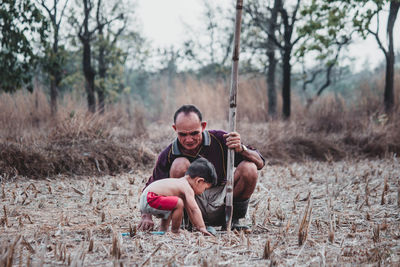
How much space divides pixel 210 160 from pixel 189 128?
1.06 ft

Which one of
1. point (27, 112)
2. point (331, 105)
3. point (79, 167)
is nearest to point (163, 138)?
point (79, 167)

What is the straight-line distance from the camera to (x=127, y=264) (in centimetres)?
159

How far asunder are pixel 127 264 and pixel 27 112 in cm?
648

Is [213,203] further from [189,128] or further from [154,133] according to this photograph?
[154,133]

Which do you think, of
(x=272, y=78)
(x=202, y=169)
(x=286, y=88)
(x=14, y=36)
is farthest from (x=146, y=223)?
(x=272, y=78)

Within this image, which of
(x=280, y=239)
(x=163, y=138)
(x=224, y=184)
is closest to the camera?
(x=280, y=239)

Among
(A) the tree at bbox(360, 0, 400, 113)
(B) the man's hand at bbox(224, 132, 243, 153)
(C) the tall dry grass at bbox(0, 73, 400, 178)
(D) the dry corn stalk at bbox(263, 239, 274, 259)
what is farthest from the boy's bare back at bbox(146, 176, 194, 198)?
(A) the tree at bbox(360, 0, 400, 113)

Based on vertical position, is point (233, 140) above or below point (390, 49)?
below

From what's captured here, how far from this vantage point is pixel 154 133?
7.44 meters

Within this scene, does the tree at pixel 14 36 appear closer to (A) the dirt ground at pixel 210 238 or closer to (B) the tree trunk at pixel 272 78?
(A) the dirt ground at pixel 210 238

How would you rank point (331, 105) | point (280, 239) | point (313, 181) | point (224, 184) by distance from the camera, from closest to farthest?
point (280, 239) < point (224, 184) < point (313, 181) < point (331, 105)

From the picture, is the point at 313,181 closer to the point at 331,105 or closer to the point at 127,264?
the point at 127,264

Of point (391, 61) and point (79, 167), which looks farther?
point (391, 61)

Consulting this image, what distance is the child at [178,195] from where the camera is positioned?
218 cm
